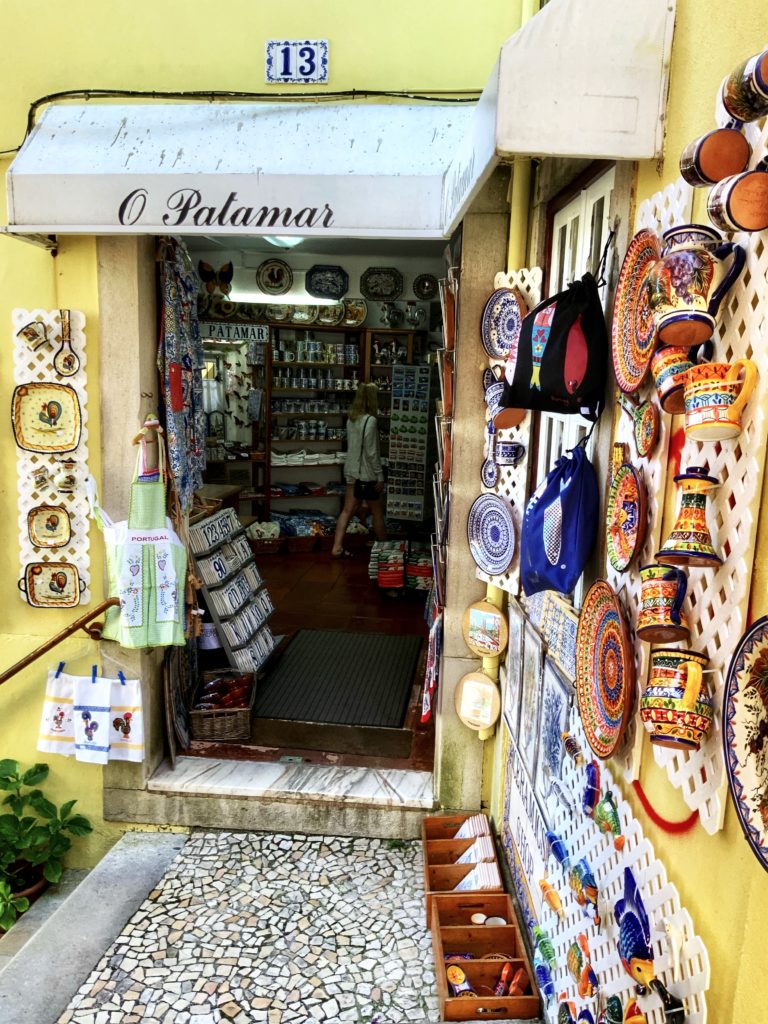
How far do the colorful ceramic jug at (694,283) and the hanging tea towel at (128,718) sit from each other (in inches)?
131

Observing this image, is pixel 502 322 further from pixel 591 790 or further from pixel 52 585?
pixel 52 585

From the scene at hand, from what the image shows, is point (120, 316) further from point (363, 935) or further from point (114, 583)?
point (363, 935)

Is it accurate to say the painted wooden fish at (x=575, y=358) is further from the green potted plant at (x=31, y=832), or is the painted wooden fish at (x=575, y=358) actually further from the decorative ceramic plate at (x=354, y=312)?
the decorative ceramic plate at (x=354, y=312)

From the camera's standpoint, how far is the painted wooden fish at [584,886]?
217 centimetres

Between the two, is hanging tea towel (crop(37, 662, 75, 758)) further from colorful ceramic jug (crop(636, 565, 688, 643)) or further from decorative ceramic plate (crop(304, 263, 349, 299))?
decorative ceramic plate (crop(304, 263, 349, 299))

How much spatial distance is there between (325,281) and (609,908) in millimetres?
7788

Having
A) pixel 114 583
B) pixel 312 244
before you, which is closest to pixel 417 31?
pixel 114 583

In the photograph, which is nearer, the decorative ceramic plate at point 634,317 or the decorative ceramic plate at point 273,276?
the decorative ceramic plate at point 634,317

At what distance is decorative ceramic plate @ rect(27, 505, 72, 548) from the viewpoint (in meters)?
3.94

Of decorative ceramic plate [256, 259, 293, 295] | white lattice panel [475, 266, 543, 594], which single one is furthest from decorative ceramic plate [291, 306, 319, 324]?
white lattice panel [475, 266, 543, 594]

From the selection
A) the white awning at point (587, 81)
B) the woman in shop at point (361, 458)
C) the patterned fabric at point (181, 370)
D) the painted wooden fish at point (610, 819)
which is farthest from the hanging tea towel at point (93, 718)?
the woman in shop at point (361, 458)

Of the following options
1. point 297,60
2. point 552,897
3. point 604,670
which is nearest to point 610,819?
point 604,670

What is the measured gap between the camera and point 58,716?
13.1 ft

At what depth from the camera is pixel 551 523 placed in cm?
232
